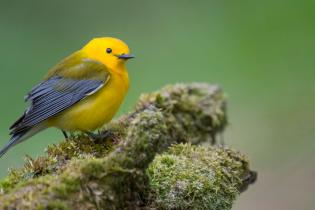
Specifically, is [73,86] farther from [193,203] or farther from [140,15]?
[140,15]

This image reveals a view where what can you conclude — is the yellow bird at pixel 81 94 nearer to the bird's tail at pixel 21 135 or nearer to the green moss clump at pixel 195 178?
the bird's tail at pixel 21 135

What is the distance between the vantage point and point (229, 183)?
493cm

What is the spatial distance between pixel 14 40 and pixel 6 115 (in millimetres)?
2971

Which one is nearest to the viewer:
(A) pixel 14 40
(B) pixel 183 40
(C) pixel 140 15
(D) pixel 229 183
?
(D) pixel 229 183

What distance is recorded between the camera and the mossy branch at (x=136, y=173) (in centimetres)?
374

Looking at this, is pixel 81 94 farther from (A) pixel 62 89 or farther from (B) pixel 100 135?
(B) pixel 100 135

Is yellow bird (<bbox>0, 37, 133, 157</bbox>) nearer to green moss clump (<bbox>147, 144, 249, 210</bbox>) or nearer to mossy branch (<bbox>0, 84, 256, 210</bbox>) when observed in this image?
mossy branch (<bbox>0, 84, 256, 210</bbox>)

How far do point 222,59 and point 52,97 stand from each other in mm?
7861

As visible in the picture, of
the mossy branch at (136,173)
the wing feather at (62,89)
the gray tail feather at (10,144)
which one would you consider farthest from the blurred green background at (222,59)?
the mossy branch at (136,173)

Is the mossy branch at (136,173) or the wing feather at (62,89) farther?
the wing feather at (62,89)

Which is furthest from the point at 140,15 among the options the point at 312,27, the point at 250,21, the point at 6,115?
the point at 6,115

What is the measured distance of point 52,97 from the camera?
20.4ft

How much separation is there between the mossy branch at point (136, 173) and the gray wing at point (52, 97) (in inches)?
16.8

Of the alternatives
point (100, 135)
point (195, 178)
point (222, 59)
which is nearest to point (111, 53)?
point (100, 135)
